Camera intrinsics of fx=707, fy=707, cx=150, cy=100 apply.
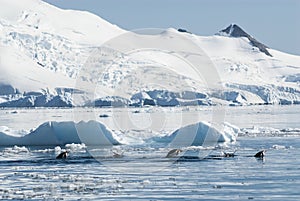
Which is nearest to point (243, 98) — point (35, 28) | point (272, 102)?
point (272, 102)

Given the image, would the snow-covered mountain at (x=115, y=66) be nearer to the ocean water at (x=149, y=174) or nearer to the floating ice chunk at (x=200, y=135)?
the floating ice chunk at (x=200, y=135)

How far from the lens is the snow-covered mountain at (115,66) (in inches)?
3915

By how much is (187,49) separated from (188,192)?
164 meters

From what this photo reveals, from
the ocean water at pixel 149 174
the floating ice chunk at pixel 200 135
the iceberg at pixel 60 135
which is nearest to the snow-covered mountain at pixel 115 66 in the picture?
the iceberg at pixel 60 135

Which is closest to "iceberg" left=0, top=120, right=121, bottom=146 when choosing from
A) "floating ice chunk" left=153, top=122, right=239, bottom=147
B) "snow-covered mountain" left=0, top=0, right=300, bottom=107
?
"floating ice chunk" left=153, top=122, right=239, bottom=147

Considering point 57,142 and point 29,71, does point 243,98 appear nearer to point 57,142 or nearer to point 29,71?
point 29,71

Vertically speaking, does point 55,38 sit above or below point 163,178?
above

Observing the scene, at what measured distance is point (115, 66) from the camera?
130m

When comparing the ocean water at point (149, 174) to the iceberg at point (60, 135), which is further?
the iceberg at point (60, 135)

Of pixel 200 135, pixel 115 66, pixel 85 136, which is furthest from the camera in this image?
pixel 115 66

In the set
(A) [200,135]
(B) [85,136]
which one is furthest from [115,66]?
(A) [200,135]

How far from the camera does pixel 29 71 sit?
4628 inches

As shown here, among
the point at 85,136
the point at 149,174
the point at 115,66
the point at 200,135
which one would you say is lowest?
the point at 149,174

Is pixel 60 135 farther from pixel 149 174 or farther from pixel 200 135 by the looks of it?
pixel 149 174
